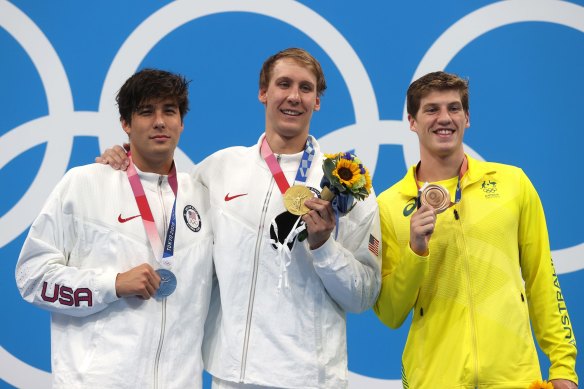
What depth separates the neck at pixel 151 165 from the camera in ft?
10.9

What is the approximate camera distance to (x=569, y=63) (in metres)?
5.17

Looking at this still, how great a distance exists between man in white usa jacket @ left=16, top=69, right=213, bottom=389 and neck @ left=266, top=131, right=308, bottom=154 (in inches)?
17.0

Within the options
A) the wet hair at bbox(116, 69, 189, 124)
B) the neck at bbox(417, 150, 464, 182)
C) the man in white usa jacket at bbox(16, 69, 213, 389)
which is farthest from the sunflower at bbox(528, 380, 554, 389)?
the wet hair at bbox(116, 69, 189, 124)

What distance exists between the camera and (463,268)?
10.8 ft

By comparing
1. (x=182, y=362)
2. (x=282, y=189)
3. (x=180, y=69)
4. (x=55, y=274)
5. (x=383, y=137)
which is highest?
(x=180, y=69)

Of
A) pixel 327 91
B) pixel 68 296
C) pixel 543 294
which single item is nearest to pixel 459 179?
pixel 543 294

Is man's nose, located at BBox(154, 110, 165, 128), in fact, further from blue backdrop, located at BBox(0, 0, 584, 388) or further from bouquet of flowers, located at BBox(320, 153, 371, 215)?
blue backdrop, located at BBox(0, 0, 584, 388)

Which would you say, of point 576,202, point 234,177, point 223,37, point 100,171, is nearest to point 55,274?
point 100,171

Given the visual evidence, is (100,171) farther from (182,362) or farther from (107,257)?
(182,362)

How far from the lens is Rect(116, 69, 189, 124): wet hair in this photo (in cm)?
328

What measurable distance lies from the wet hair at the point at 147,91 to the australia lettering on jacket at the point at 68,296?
771 millimetres

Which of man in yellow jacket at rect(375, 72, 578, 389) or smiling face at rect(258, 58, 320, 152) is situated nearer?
man in yellow jacket at rect(375, 72, 578, 389)

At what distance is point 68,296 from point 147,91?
925mm

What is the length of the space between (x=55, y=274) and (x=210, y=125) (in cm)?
234
